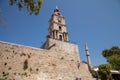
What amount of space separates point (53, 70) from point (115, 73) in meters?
Result: 11.3

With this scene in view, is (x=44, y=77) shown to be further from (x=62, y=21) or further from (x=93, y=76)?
(x=62, y=21)

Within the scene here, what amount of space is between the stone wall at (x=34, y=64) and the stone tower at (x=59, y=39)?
112cm

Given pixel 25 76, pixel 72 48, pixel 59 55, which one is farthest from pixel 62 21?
pixel 25 76

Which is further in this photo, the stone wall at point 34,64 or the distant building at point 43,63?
the distant building at point 43,63

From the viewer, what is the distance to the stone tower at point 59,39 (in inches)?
765

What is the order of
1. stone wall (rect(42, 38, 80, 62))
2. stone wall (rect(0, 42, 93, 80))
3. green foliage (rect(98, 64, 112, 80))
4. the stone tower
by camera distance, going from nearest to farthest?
stone wall (rect(0, 42, 93, 80)) < green foliage (rect(98, 64, 112, 80)) < stone wall (rect(42, 38, 80, 62)) < the stone tower

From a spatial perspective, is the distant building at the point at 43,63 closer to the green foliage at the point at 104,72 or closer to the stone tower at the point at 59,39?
the stone tower at the point at 59,39

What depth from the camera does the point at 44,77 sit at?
15.3 m

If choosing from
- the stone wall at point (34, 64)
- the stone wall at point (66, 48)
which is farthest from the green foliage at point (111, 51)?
the stone wall at point (34, 64)

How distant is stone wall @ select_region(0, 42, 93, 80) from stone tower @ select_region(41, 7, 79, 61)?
1.12 metres

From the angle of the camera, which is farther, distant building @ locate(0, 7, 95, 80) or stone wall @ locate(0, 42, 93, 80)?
distant building @ locate(0, 7, 95, 80)

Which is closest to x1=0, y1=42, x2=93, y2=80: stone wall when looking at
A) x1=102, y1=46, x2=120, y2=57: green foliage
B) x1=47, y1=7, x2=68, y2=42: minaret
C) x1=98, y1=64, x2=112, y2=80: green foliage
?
x1=98, y1=64, x2=112, y2=80: green foliage

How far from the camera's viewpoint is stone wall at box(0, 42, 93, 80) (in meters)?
13.8

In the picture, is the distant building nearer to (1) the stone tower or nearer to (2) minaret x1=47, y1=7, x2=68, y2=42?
(1) the stone tower
